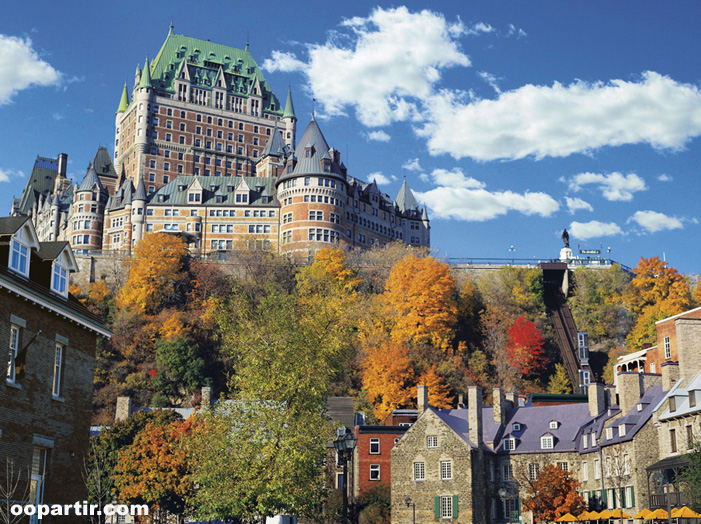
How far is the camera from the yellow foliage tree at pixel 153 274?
330 ft

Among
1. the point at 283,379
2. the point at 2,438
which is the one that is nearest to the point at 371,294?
the point at 283,379

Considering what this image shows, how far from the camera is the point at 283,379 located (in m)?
42.7

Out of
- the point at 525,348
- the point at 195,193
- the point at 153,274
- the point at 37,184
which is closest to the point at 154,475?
the point at 153,274

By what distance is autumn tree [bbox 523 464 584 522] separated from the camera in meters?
55.2

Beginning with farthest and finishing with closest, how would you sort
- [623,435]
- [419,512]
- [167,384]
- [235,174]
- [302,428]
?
[235,174]
[167,384]
[419,512]
[623,435]
[302,428]

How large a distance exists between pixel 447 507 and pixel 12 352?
37.5 meters

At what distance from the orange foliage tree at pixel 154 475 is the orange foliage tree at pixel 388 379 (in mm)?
23459

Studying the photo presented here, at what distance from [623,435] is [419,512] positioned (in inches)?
567

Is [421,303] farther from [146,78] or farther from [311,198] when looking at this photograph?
[146,78]

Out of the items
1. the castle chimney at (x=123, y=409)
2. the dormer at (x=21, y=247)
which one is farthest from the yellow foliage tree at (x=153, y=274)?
the dormer at (x=21, y=247)

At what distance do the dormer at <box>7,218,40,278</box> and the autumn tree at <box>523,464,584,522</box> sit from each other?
3604 centimetres

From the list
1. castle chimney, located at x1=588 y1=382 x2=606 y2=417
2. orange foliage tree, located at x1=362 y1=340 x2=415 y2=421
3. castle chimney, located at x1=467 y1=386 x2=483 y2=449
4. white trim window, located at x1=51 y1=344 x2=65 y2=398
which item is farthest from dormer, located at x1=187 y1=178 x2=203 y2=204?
white trim window, located at x1=51 y1=344 x2=65 y2=398

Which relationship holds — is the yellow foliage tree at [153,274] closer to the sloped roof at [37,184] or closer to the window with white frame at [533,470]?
the window with white frame at [533,470]

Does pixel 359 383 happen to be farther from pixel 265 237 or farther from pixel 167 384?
pixel 265 237
